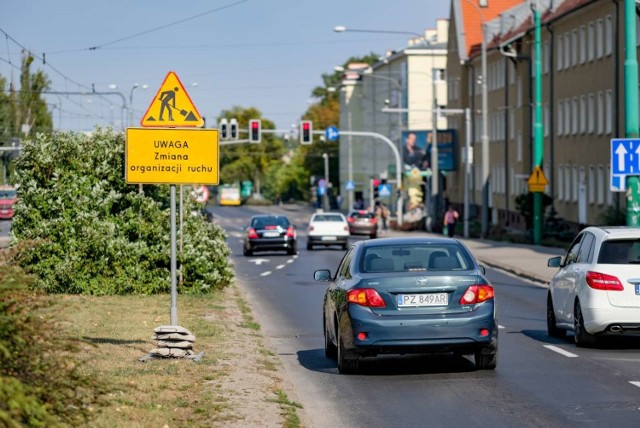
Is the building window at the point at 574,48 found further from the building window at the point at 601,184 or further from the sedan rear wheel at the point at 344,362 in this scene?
the sedan rear wheel at the point at 344,362

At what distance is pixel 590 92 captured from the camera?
2427 inches

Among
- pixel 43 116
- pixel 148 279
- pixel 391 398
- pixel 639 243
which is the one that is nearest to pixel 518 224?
pixel 43 116

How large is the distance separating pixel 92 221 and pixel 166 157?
32.6ft

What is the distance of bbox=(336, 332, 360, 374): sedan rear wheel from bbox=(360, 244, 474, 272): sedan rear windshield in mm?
807

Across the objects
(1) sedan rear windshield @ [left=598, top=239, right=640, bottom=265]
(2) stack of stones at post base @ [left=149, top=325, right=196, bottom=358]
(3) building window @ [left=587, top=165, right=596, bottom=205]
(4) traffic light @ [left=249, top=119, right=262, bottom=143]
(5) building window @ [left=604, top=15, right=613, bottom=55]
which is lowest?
(2) stack of stones at post base @ [left=149, top=325, right=196, bottom=358]

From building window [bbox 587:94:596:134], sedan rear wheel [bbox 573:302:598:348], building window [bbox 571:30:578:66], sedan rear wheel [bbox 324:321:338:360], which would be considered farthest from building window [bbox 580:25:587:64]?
sedan rear wheel [bbox 324:321:338:360]

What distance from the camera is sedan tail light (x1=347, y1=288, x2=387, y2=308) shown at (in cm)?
1440

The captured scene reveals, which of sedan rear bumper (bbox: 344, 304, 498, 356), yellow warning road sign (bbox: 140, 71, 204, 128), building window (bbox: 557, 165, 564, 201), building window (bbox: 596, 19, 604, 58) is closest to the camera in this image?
sedan rear bumper (bbox: 344, 304, 498, 356)

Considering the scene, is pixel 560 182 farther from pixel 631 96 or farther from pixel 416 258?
pixel 416 258

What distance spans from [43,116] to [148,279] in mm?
52507

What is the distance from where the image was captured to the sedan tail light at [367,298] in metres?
14.4

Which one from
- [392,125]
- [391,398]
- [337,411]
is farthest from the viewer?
[392,125]

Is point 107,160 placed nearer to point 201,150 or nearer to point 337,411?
point 201,150

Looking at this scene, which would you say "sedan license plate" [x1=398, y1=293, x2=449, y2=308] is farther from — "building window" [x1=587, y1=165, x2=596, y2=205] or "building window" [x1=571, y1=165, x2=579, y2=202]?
"building window" [x1=571, y1=165, x2=579, y2=202]
